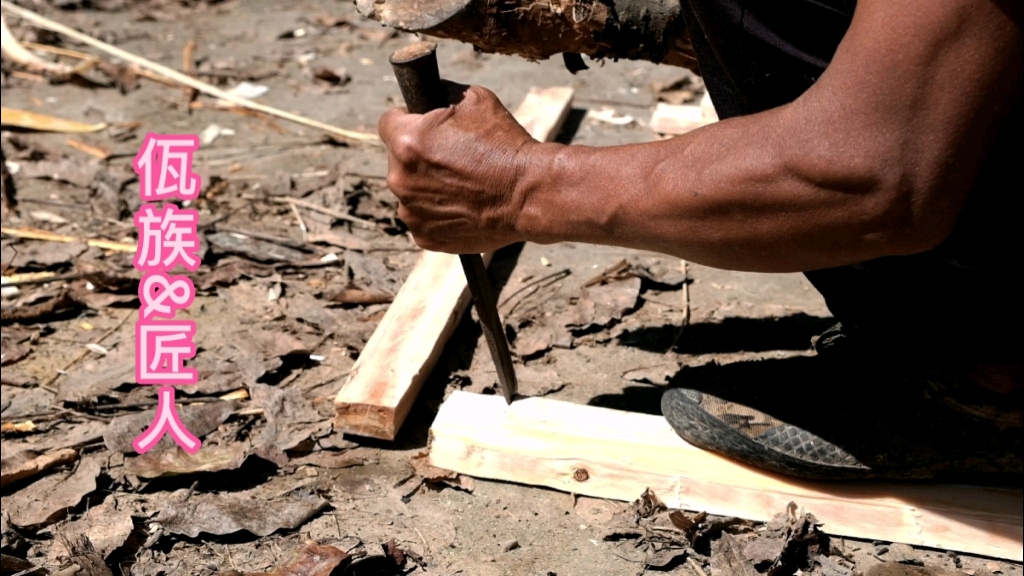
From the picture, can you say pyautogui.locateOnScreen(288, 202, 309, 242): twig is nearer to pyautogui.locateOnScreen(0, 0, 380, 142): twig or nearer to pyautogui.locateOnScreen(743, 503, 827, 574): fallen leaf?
pyautogui.locateOnScreen(0, 0, 380, 142): twig

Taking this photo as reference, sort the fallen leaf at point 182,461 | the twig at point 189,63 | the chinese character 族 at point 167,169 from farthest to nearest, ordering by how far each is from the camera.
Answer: the twig at point 189,63 < the chinese character 族 at point 167,169 < the fallen leaf at point 182,461

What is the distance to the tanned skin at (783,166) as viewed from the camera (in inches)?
59.9

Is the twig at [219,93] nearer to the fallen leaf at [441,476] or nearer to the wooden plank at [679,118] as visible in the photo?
the wooden plank at [679,118]

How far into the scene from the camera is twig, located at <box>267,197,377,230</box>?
3828mm

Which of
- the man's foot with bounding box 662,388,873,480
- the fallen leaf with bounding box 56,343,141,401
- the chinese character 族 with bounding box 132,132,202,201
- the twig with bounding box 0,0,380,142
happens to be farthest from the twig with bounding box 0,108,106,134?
the man's foot with bounding box 662,388,873,480

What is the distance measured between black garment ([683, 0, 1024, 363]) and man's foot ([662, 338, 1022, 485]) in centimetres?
11

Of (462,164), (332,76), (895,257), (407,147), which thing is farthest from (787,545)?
(332,76)

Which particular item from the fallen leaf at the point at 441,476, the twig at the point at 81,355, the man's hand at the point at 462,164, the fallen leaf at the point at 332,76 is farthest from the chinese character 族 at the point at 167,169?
the man's hand at the point at 462,164

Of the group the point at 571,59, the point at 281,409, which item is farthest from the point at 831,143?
the point at 281,409

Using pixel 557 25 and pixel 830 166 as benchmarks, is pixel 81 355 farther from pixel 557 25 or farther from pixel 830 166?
pixel 830 166

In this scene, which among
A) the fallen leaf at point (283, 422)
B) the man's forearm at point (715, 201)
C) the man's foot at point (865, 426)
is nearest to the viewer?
the man's forearm at point (715, 201)

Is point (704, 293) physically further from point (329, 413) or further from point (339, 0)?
point (339, 0)

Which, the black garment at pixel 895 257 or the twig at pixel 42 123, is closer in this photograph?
the black garment at pixel 895 257

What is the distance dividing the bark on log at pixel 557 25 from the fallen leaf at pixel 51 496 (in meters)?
1.41
